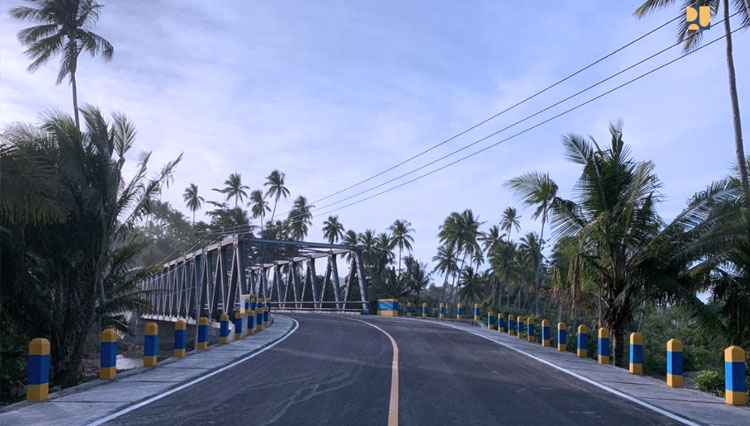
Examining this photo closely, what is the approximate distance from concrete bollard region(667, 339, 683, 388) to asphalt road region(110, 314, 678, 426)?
190 centimetres

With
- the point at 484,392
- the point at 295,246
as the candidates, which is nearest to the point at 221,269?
the point at 295,246

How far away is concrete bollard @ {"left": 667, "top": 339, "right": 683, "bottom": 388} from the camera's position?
1166cm

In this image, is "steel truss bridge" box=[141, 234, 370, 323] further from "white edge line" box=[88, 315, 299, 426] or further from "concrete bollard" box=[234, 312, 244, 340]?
"white edge line" box=[88, 315, 299, 426]

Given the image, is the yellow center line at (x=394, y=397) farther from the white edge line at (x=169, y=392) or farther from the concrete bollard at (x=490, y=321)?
the concrete bollard at (x=490, y=321)

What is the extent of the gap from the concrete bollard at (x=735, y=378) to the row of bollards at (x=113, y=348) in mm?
10600

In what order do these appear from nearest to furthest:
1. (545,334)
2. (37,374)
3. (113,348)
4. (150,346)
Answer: (37,374) → (113,348) → (150,346) → (545,334)

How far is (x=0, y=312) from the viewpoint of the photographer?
16.0 m

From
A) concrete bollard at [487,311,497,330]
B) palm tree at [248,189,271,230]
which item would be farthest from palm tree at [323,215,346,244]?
concrete bollard at [487,311,497,330]

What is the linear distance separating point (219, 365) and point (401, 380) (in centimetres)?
429

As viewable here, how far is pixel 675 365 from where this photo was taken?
38.6 feet

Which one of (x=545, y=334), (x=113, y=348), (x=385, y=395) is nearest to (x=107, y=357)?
(x=113, y=348)

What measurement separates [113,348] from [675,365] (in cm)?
1072

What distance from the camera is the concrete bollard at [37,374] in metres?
9.18

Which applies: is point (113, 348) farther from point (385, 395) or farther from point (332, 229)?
point (332, 229)
